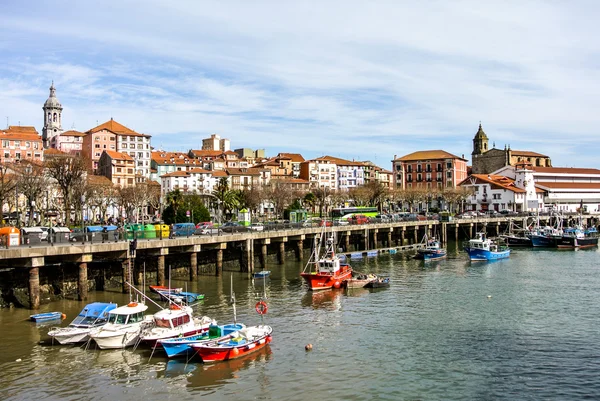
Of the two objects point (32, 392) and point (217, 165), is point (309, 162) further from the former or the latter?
point (32, 392)

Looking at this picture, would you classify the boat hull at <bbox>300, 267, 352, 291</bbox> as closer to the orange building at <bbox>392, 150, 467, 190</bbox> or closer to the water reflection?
the water reflection

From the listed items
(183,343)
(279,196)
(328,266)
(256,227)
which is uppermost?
(279,196)

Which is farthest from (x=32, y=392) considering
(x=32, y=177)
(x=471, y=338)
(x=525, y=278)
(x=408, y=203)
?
(x=408, y=203)

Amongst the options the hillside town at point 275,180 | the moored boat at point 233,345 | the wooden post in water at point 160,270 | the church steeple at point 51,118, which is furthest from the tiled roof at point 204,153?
the moored boat at point 233,345

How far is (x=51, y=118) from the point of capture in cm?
18000

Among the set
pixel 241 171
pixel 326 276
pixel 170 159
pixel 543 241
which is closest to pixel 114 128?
pixel 170 159

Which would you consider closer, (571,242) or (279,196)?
(571,242)

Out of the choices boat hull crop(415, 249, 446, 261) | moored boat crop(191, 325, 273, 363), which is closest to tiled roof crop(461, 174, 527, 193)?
boat hull crop(415, 249, 446, 261)

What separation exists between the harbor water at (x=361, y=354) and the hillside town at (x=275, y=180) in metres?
55.0

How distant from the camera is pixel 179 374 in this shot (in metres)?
28.5

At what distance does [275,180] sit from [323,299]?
362ft

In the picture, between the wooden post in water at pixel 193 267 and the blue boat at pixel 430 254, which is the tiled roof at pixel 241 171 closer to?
the blue boat at pixel 430 254

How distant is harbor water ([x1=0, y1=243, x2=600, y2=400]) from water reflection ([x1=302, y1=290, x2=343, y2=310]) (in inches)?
6.4

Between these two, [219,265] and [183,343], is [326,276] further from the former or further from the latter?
[183,343]
